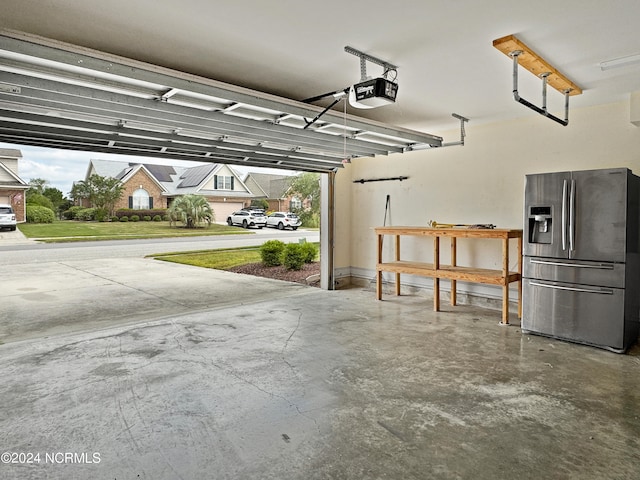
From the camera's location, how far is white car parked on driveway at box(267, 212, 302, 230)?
65.4 ft

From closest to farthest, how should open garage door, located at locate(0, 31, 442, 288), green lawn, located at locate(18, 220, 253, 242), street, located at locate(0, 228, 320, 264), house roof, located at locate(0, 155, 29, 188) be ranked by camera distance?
open garage door, located at locate(0, 31, 442, 288)
house roof, located at locate(0, 155, 29, 188)
street, located at locate(0, 228, 320, 264)
green lawn, located at locate(18, 220, 253, 242)

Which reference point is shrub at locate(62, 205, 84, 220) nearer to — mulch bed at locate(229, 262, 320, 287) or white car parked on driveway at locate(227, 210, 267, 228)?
mulch bed at locate(229, 262, 320, 287)

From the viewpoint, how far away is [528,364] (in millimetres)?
3721

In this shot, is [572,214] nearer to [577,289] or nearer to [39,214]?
[577,289]

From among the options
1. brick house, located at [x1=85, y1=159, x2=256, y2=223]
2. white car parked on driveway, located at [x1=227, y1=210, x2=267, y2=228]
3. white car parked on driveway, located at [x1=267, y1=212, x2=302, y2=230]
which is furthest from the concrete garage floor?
white car parked on driveway, located at [x1=227, y1=210, x2=267, y2=228]

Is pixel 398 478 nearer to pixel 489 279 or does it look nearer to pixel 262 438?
pixel 262 438

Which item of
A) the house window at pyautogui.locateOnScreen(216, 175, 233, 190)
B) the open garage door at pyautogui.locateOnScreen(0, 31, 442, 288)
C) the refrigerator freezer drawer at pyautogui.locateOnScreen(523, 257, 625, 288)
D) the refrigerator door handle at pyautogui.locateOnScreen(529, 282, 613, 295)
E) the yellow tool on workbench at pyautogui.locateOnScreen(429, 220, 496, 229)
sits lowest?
the refrigerator door handle at pyautogui.locateOnScreen(529, 282, 613, 295)

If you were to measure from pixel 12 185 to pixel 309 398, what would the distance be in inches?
530

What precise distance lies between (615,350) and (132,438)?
443cm

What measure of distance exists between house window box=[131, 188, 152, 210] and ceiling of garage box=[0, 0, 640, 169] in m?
14.0

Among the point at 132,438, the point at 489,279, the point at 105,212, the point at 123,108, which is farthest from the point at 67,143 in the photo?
the point at 105,212

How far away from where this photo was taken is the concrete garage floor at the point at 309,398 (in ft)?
7.22

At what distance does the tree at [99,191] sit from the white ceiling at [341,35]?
13.1 m

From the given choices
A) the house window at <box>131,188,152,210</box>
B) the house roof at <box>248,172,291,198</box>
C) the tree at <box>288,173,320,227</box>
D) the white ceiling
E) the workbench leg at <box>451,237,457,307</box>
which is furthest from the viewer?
the house roof at <box>248,172,291,198</box>
